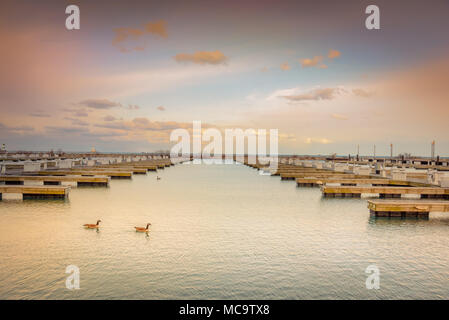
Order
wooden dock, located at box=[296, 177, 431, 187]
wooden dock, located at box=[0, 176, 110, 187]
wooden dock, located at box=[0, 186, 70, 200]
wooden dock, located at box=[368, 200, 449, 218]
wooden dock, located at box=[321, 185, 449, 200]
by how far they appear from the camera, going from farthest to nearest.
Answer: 1. wooden dock, located at box=[296, 177, 431, 187]
2. wooden dock, located at box=[0, 176, 110, 187]
3. wooden dock, located at box=[321, 185, 449, 200]
4. wooden dock, located at box=[0, 186, 70, 200]
5. wooden dock, located at box=[368, 200, 449, 218]

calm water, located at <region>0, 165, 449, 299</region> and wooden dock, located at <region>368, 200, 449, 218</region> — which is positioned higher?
wooden dock, located at <region>368, 200, 449, 218</region>

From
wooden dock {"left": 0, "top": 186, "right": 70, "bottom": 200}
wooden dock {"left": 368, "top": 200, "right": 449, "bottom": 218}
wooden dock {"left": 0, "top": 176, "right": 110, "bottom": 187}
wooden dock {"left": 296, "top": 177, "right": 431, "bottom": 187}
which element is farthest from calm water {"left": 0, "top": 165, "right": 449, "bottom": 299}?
wooden dock {"left": 296, "top": 177, "right": 431, "bottom": 187}

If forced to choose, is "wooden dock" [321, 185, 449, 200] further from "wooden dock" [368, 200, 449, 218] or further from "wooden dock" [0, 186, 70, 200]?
"wooden dock" [0, 186, 70, 200]

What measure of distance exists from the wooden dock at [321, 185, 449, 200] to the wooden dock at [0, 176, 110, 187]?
2131 centimetres

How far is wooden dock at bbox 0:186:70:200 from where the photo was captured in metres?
22.9

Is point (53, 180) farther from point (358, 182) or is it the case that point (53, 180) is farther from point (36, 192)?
point (358, 182)

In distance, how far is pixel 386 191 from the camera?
26.7 meters

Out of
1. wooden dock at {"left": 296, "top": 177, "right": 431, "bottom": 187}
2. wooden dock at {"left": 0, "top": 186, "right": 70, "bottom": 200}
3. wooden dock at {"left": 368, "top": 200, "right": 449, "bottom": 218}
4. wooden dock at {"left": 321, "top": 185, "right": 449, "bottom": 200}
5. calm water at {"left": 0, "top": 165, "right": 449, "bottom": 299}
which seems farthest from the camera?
wooden dock at {"left": 296, "top": 177, "right": 431, "bottom": 187}

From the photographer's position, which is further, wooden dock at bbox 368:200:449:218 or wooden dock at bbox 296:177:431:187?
wooden dock at bbox 296:177:431:187

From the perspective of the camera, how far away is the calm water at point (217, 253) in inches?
360

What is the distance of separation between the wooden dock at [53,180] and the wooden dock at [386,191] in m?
→ 21.3

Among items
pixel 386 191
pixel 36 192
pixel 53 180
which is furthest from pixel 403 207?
pixel 53 180
